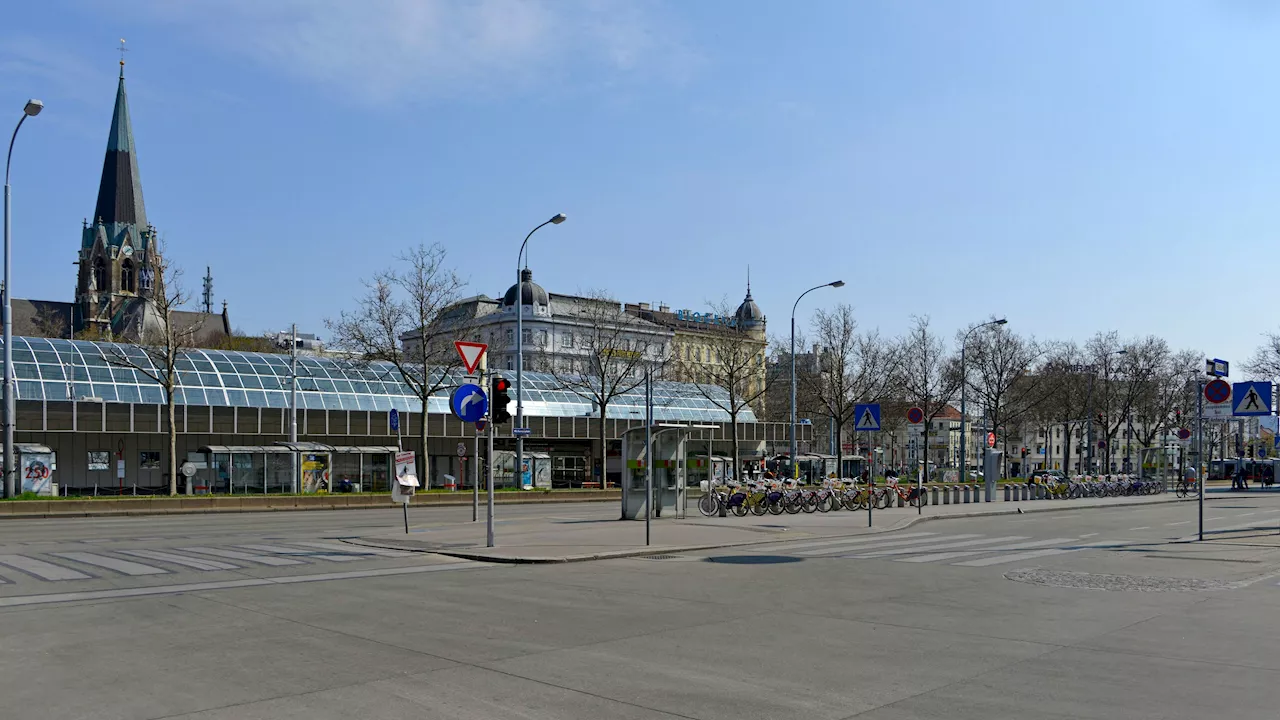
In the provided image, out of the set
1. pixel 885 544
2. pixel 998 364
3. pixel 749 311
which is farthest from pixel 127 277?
pixel 885 544

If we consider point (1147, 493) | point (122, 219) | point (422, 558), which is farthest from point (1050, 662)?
point (122, 219)

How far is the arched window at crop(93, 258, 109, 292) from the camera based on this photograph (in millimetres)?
122438

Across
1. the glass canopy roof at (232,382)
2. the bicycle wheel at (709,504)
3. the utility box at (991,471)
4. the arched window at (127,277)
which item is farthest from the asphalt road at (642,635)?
the arched window at (127,277)

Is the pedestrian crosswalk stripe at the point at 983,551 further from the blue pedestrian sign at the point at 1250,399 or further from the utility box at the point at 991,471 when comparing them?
the utility box at the point at 991,471

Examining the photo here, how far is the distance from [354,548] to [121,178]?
112366 millimetres

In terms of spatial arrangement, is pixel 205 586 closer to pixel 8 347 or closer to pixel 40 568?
pixel 40 568

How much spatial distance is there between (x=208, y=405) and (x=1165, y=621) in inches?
1761

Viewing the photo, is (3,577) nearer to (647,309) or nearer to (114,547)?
(114,547)

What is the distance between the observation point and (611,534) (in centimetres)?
2194

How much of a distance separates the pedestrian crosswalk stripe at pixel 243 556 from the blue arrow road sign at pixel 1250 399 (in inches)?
748

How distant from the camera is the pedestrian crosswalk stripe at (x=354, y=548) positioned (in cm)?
1859

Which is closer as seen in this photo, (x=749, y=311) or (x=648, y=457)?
(x=648, y=457)

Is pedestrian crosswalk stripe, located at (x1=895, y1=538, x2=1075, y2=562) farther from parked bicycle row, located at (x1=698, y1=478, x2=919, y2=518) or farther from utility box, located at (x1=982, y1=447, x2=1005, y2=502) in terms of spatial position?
utility box, located at (x1=982, y1=447, x2=1005, y2=502)

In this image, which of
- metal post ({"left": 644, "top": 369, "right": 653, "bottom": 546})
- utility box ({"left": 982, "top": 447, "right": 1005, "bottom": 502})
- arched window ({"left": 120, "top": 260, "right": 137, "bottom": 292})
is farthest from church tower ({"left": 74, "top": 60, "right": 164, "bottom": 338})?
metal post ({"left": 644, "top": 369, "right": 653, "bottom": 546})
